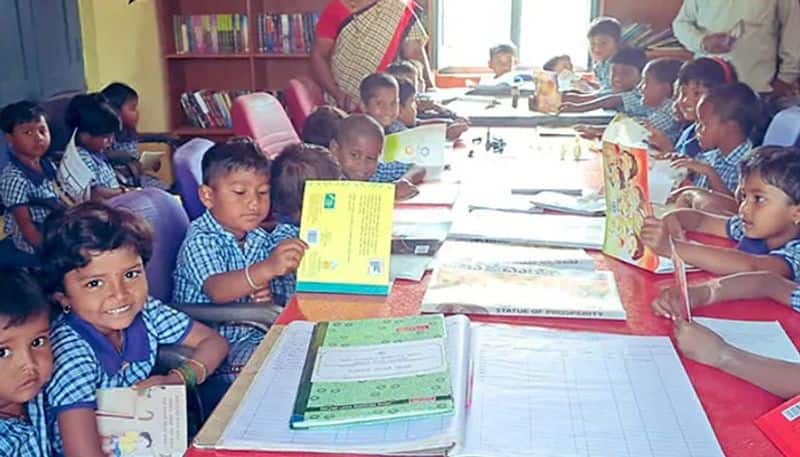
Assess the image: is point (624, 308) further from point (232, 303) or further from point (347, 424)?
point (232, 303)

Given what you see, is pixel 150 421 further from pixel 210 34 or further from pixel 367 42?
pixel 210 34

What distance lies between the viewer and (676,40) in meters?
4.64

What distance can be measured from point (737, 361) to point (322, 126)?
6.04 feet

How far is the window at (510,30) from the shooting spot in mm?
5156

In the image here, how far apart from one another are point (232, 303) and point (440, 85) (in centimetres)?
375

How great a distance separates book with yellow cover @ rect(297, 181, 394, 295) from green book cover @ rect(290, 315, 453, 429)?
179 millimetres

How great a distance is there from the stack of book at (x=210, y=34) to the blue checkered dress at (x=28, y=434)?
3.98m

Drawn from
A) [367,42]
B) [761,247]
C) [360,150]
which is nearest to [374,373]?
[761,247]

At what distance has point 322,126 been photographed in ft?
8.73

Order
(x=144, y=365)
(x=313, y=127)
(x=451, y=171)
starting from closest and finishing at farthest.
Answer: (x=144, y=365) → (x=451, y=171) → (x=313, y=127)

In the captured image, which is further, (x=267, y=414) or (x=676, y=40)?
(x=676, y=40)

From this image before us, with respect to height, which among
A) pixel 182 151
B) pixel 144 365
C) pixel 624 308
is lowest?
pixel 144 365

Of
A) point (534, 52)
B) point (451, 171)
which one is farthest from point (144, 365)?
point (534, 52)

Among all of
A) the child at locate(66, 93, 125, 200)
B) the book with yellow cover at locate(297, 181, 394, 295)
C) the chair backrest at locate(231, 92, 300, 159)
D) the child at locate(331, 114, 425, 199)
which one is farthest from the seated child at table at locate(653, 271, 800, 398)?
the child at locate(66, 93, 125, 200)
